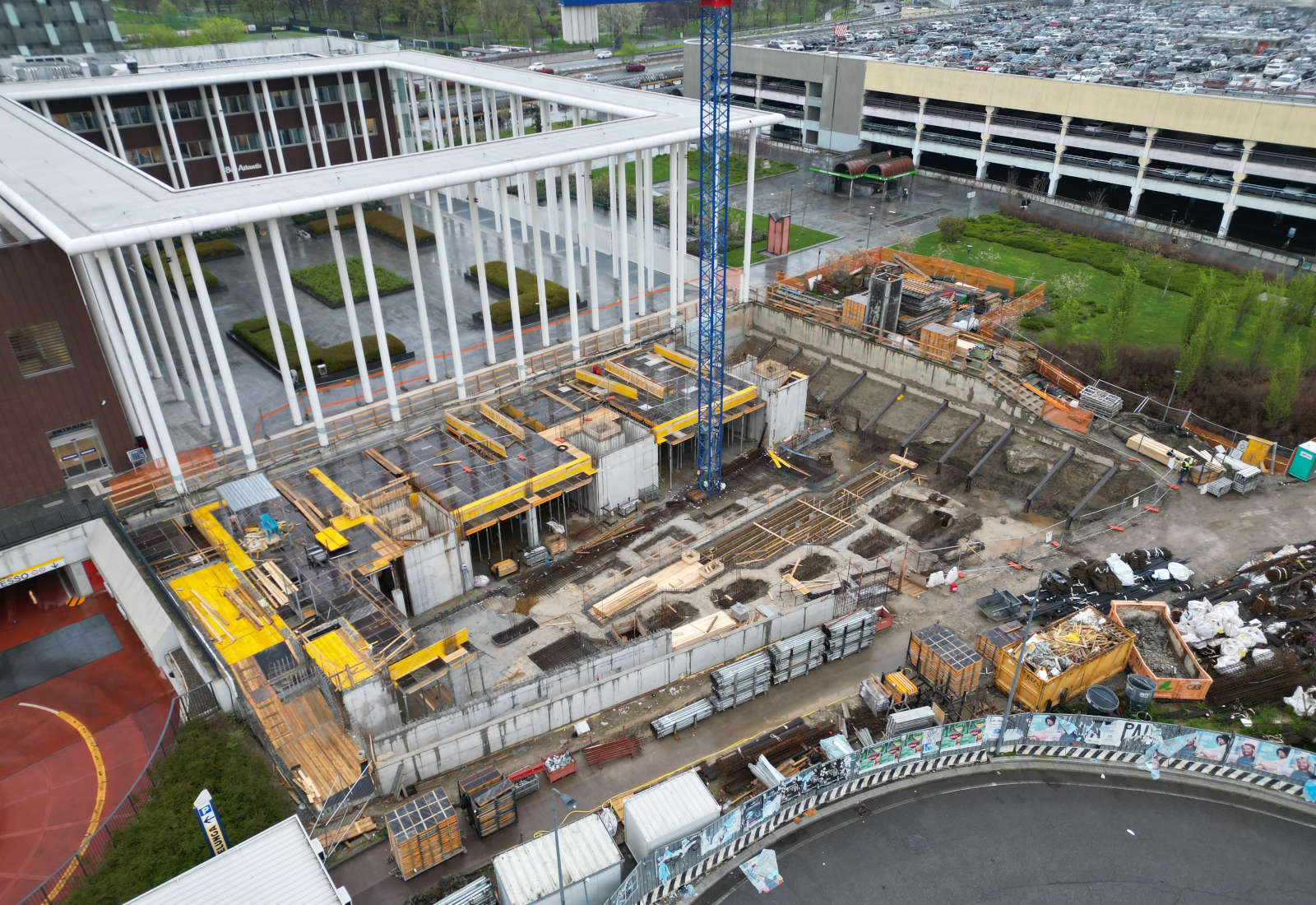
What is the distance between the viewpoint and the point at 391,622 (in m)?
31.0

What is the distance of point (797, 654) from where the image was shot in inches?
1262

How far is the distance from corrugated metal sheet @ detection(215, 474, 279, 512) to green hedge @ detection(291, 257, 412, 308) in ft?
84.1

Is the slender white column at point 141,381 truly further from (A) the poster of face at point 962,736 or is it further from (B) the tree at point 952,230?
(B) the tree at point 952,230

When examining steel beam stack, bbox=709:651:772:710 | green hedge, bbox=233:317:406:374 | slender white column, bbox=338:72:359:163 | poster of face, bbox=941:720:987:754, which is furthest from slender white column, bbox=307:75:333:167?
poster of face, bbox=941:720:987:754

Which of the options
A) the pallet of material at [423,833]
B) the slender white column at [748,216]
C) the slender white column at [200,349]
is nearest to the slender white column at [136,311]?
the slender white column at [200,349]

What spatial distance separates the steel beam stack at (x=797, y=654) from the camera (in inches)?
1250

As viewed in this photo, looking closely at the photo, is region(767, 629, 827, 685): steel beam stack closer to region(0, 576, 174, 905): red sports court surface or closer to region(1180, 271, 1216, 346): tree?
region(0, 576, 174, 905): red sports court surface

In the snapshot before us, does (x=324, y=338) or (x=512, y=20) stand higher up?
(x=512, y=20)

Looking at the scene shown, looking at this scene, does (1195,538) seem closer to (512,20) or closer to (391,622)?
(391,622)

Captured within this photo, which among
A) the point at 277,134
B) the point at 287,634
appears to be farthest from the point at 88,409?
the point at 277,134

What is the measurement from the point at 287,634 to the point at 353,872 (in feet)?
29.2

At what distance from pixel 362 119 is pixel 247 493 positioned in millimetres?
51329

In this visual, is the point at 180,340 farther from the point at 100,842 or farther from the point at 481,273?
the point at 100,842

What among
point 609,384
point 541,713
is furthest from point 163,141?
point 541,713
